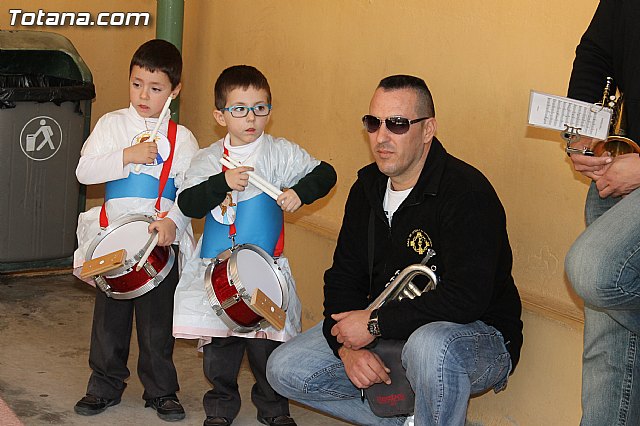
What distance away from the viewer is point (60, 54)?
236 inches

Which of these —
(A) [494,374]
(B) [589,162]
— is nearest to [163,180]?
(A) [494,374]

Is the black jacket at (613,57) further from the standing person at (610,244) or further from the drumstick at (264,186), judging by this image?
the drumstick at (264,186)

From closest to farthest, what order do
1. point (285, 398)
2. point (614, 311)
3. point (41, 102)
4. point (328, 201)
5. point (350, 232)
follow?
point (614, 311) → point (350, 232) → point (285, 398) → point (328, 201) → point (41, 102)

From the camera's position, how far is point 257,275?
3.86m

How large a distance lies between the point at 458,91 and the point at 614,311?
5.11ft

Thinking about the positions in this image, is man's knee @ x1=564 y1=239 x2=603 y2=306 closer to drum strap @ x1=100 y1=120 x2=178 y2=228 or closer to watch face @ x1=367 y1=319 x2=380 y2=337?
watch face @ x1=367 y1=319 x2=380 y2=337

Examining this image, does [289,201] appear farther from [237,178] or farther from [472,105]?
[472,105]

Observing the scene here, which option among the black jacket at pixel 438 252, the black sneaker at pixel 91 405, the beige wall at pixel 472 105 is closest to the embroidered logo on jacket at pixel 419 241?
the black jacket at pixel 438 252

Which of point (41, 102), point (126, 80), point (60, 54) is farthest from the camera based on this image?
point (126, 80)

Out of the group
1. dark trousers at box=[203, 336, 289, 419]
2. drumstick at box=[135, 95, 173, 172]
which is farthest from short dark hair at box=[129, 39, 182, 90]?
dark trousers at box=[203, 336, 289, 419]

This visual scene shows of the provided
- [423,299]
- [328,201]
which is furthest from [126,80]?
[423,299]

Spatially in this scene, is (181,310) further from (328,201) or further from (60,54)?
(60,54)

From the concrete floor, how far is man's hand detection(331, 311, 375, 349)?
0.78 metres

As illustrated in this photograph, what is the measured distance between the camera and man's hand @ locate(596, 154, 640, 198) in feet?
9.70
